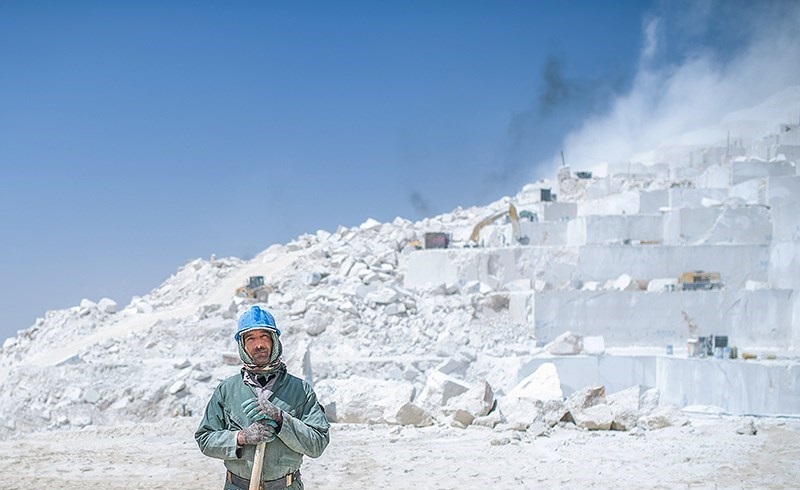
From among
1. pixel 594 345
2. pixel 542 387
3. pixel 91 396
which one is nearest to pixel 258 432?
pixel 542 387

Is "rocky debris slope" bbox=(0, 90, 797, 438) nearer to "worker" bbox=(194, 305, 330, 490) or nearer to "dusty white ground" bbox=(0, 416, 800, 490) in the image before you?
"dusty white ground" bbox=(0, 416, 800, 490)

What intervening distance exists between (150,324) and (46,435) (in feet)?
34.1

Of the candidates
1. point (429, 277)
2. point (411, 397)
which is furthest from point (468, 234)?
point (411, 397)

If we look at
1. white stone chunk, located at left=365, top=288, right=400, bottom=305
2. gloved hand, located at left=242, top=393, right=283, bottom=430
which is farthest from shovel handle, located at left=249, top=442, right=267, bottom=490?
white stone chunk, located at left=365, top=288, right=400, bottom=305

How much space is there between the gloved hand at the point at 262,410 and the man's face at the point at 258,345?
0.22 meters

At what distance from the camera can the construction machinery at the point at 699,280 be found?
18.0 metres

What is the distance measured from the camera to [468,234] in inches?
1220

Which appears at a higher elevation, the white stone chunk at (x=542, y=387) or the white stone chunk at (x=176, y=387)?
the white stone chunk at (x=542, y=387)

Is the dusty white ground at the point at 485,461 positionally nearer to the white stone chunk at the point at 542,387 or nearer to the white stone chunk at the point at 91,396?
the white stone chunk at the point at 542,387

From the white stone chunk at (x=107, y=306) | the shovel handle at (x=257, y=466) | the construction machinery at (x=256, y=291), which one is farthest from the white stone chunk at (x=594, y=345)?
the white stone chunk at (x=107, y=306)

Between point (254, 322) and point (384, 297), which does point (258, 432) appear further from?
point (384, 297)

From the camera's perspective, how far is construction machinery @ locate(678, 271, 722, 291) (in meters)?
18.0

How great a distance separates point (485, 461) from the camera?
310 inches

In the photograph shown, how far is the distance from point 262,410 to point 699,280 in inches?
709
